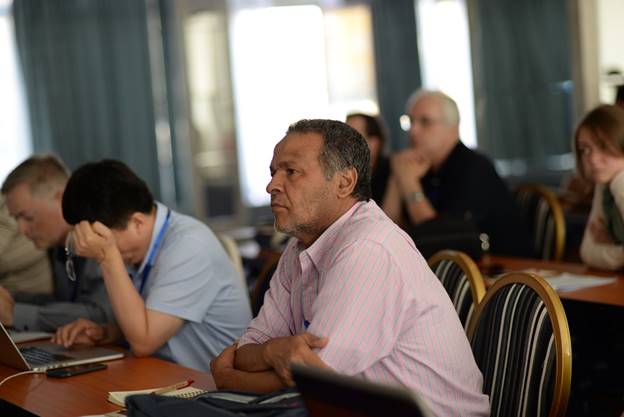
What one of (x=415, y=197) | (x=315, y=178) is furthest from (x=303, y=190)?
(x=415, y=197)

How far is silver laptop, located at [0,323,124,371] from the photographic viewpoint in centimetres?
262

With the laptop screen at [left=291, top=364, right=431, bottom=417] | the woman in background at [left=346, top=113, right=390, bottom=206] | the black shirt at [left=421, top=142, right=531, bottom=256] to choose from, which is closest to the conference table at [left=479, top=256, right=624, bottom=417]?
the black shirt at [left=421, top=142, right=531, bottom=256]

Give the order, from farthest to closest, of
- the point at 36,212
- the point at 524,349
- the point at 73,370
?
the point at 36,212 < the point at 73,370 < the point at 524,349

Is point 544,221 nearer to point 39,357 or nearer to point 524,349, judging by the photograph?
point 524,349

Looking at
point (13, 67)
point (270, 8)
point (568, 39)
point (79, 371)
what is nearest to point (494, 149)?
point (568, 39)

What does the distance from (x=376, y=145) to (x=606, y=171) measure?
1.85 metres

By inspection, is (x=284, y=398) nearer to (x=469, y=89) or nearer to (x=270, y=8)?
(x=270, y=8)

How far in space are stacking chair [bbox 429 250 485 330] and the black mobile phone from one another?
0.97 metres

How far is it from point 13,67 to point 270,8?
178 centimetres

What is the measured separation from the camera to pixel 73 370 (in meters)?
2.57

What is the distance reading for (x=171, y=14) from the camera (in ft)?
21.1

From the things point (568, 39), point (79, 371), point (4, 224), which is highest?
point (568, 39)

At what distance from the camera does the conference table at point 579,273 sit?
10.2ft

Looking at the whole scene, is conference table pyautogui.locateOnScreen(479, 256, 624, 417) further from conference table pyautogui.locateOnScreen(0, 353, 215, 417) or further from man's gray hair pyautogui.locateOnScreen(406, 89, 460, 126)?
conference table pyautogui.locateOnScreen(0, 353, 215, 417)
